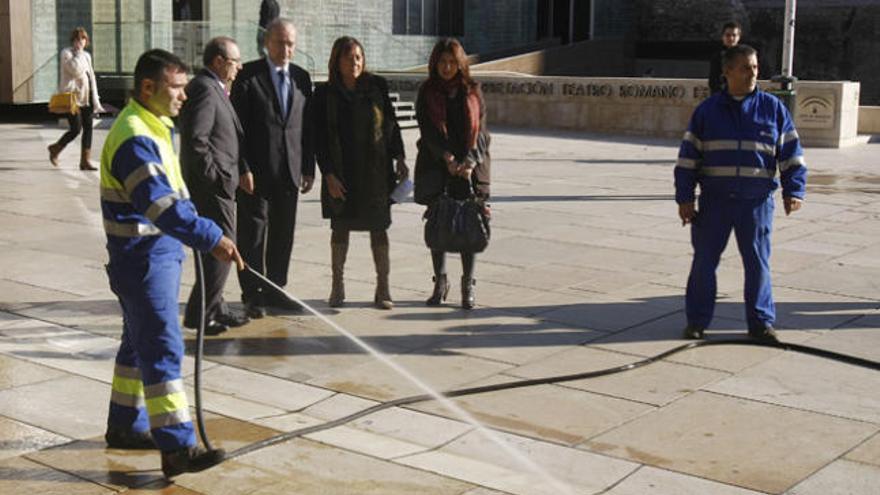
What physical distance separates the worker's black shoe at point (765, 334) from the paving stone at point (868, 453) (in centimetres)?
178

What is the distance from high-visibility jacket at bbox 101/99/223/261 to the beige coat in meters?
11.7

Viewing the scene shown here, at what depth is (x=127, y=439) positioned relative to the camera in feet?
19.0

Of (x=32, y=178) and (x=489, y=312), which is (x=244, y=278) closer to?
(x=489, y=312)

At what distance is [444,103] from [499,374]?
2.29m

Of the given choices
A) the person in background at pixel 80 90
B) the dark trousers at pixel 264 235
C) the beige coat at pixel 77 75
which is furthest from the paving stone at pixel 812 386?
the beige coat at pixel 77 75

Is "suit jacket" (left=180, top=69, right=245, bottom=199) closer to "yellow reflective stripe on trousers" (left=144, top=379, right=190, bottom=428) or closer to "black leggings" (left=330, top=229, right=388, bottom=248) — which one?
"black leggings" (left=330, top=229, right=388, bottom=248)

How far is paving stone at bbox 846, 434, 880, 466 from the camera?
5777 millimetres

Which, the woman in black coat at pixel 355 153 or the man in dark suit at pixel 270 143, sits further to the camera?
the woman in black coat at pixel 355 153

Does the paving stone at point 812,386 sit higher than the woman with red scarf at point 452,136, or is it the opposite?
the woman with red scarf at point 452,136

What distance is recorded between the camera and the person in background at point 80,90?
54.3ft

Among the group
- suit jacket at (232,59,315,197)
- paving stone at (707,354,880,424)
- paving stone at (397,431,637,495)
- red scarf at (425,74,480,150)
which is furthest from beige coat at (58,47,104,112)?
paving stone at (397,431,637,495)

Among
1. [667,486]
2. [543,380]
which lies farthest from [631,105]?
[667,486]

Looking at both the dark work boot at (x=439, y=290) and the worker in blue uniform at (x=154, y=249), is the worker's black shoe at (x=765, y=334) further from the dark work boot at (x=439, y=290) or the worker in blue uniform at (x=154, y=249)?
the worker in blue uniform at (x=154, y=249)

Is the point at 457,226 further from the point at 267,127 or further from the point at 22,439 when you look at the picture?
the point at 22,439
